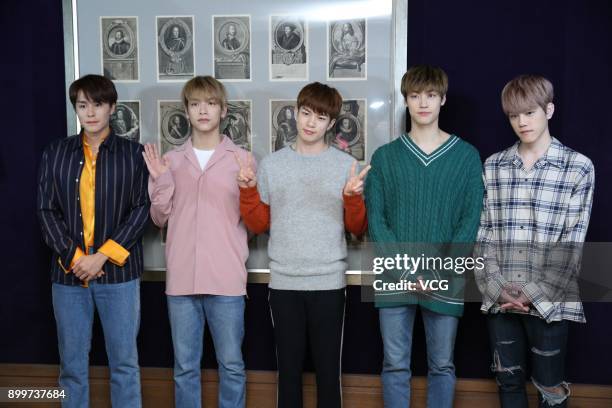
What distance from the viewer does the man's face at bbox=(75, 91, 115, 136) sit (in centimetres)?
236

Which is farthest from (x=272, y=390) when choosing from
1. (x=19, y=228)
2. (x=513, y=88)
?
(x=513, y=88)

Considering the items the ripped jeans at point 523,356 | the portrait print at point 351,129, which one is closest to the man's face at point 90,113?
the portrait print at point 351,129

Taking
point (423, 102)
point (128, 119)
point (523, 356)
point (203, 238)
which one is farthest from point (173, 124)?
point (523, 356)

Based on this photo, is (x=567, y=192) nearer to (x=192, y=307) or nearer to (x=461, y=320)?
(x=461, y=320)

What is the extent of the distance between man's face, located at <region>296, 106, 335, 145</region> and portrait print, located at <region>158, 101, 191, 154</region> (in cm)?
64

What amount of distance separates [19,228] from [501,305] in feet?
7.32

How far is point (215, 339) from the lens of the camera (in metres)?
2.40

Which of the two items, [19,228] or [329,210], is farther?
[19,228]

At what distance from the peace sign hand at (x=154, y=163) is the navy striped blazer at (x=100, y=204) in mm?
64

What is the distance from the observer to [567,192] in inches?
83.4

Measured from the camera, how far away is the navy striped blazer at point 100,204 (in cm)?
232

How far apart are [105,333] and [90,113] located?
2.94 feet

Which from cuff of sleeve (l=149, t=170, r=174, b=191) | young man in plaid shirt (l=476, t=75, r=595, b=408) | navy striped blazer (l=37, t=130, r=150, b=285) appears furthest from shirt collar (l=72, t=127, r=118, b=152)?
young man in plaid shirt (l=476, t=75, r=595, b=408)

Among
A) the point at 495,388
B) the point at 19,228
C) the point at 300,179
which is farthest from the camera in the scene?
the point at 19,228
